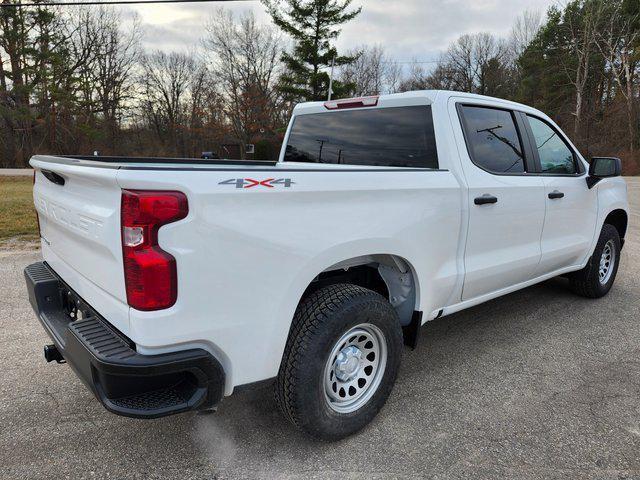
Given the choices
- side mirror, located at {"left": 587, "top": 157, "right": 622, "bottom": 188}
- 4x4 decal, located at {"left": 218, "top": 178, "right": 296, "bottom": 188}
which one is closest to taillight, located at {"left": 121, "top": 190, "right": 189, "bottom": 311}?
4x4 decal, located at {"left": 218, "top": 178, "right": 296, "bottom": 188}

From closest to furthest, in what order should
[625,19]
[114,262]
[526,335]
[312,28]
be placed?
[114,262] < [526,335] < [312,28] < [625,19]

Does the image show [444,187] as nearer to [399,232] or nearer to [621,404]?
[399,232]

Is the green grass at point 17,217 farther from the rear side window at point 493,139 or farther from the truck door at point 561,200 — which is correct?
the truck door at point 561,200

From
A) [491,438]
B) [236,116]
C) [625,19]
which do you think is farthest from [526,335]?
[625,19]

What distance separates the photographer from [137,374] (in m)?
1.88

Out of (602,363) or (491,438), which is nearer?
(491,438)

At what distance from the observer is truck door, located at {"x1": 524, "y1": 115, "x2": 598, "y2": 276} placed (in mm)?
3945

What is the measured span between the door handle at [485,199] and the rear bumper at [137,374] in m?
1.99

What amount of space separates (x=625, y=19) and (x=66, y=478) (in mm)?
50581

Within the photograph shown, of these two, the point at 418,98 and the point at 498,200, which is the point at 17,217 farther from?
the point at 498,200

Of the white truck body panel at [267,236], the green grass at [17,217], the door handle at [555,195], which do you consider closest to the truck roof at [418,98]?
the white truck body panel at [267,236]

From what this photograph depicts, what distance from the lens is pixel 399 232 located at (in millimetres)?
2684

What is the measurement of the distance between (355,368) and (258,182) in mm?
1246

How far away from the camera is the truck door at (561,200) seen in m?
3.95
